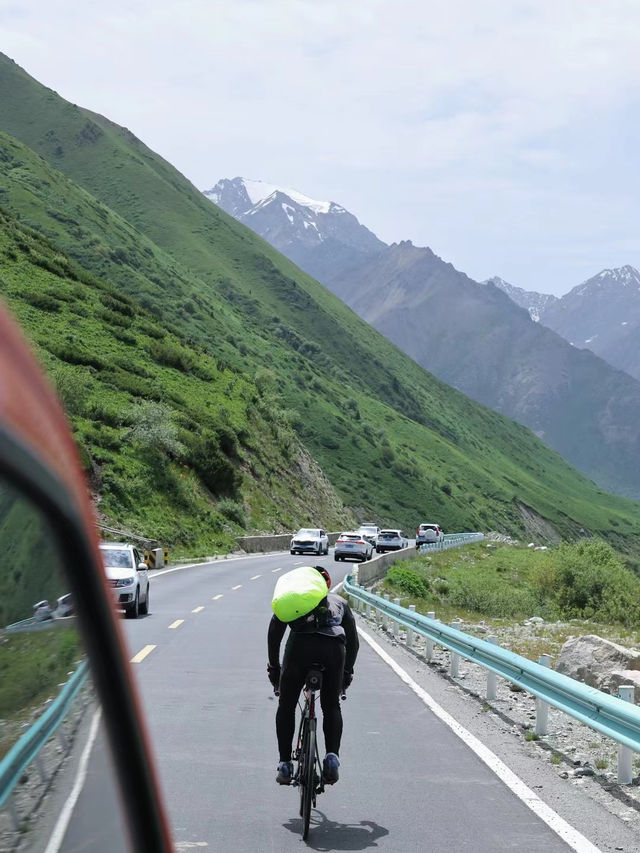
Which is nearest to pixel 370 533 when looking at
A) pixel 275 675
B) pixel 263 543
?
pixel 263 543

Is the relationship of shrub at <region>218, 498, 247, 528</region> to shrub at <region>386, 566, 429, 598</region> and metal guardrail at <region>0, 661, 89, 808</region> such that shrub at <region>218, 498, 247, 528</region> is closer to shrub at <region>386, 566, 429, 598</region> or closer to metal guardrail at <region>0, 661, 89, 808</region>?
shrub at <region>386, 566, 429, 598</region>

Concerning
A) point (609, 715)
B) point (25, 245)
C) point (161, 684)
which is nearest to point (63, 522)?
point (609, 715)

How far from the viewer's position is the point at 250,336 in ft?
419

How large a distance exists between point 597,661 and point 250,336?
381ft

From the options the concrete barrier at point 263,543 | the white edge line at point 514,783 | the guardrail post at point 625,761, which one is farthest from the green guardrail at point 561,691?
the concrete barrier at point 263,543

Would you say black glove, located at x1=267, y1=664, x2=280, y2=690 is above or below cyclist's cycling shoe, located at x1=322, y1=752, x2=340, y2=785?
above

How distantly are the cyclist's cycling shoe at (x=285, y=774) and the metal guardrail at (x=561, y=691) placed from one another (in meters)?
2.26

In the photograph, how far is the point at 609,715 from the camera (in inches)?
314

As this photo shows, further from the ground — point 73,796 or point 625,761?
point 73,796

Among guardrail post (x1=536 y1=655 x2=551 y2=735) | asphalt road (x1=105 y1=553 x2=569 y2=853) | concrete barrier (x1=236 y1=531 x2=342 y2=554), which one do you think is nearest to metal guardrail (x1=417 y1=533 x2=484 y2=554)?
concrete barrier (x1=236 y1=531 x2=342 y2=554)

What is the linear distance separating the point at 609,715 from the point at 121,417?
50.6 meters

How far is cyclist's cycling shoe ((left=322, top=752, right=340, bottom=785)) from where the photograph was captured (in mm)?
7074

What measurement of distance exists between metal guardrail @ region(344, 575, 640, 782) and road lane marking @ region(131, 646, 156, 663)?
3934 mm

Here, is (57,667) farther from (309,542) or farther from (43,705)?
(309,542)
